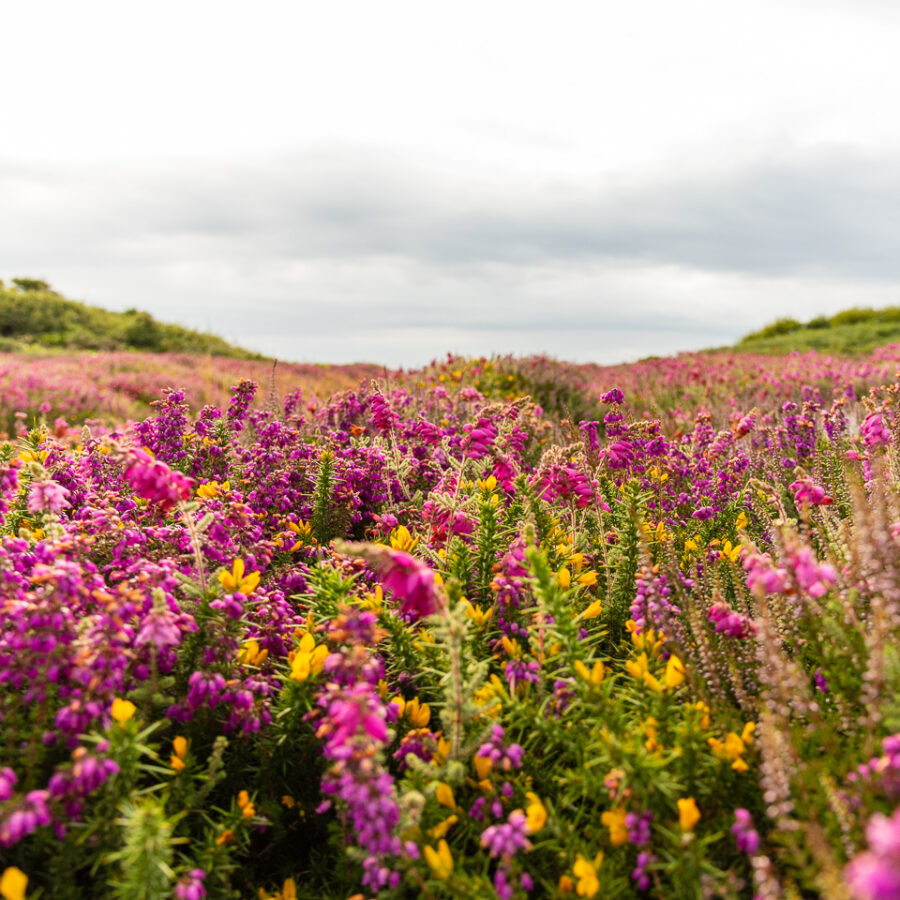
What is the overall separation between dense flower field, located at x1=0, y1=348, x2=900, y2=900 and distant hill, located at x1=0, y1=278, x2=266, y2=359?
24.6 m

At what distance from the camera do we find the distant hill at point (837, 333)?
19.7 metres

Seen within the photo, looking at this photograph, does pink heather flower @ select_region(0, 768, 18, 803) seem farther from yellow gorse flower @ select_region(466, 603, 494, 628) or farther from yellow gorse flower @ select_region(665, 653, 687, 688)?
yellow gorse flower @ select_region(665, 653, 687, 688)

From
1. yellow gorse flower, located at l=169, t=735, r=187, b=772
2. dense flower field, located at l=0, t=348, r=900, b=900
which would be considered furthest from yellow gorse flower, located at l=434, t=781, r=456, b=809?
yellow gorse flower, located at l=169, t=735, r=187, b=772

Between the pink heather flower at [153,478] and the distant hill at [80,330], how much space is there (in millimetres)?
24749

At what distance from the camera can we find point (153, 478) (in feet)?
6.33

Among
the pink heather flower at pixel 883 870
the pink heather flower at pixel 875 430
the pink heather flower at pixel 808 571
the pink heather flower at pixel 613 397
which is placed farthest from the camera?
the pink heather flower at pixel 613 397

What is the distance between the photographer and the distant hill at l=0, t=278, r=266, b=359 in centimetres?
2517

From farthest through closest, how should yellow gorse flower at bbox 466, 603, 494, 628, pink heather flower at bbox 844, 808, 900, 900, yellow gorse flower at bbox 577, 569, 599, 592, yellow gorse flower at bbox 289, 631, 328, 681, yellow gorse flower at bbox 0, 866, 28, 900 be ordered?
yellow gorse flower at bbox 577, 569, 599, 592
yellow gorse flower at bbox 466, 603, 494, 628
yellow gorse flower at bbox 289, 631, 328, 681
yellow gorse flower at bbox 0, 866, 28, 900
pink heather flower at bbox 844, 808, 900, 900

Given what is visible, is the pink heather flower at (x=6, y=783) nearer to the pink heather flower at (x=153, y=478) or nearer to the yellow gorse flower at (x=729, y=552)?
the pink heather flower at (x=153, y=478)

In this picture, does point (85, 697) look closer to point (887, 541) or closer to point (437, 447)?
point (887, 541)

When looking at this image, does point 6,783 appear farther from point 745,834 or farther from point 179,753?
point 745,834

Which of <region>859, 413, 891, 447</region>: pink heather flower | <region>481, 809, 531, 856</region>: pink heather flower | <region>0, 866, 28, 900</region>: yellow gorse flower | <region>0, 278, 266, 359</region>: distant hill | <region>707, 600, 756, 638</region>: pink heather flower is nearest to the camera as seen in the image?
<region>0, 866, 28, 900</region>: yellow gorse flower

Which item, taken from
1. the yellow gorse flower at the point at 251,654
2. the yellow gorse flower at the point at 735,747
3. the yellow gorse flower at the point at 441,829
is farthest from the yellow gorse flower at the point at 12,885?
the yellow gorse flower at the point at 735,747

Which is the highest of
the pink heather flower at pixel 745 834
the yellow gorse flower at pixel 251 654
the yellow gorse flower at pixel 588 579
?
the yellow gorse flower at pixel 588 579
